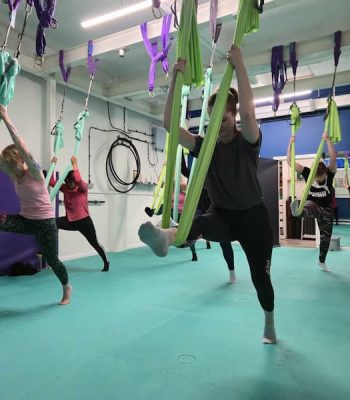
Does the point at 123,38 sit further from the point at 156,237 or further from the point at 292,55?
the point at 156,237

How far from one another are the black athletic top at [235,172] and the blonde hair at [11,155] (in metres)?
1.91

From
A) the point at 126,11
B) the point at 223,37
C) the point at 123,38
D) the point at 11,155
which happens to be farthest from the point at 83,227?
the point at 223,37

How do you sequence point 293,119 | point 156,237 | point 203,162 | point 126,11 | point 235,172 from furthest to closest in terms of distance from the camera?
point 293,119
point 126,11
point 235,172
point 203,162
point 156,237

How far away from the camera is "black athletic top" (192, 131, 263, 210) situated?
1982 millimetres

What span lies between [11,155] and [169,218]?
6.94 ft

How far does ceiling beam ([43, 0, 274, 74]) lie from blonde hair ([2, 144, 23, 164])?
2.33 metres

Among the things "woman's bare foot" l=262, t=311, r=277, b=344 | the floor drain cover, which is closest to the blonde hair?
the floor drain cover

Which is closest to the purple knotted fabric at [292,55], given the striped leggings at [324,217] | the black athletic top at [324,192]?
the black athletic top at [324,192]

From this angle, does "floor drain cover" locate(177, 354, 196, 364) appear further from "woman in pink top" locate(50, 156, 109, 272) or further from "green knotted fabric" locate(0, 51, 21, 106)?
"woman in pink top" locate(50, 156, 109, 272)

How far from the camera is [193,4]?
5.47 ft

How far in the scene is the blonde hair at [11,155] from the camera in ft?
10.2

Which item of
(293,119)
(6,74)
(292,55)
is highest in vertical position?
(292,55)

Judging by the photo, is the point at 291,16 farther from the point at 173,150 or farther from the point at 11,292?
the point at 11,292

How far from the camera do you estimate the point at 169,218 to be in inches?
65.6
